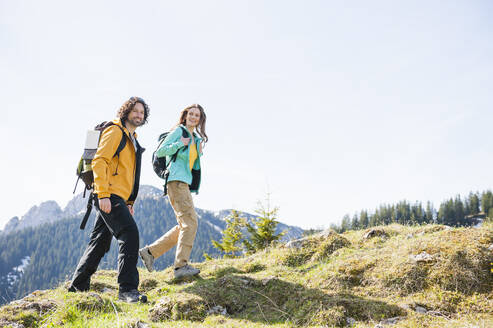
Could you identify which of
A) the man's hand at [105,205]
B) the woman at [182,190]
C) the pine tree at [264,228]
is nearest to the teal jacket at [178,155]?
the woman at [182,190]

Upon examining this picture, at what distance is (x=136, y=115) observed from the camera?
4957 mm

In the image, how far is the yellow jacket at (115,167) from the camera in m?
4.39

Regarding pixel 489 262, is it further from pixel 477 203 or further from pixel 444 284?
pixel 477 203

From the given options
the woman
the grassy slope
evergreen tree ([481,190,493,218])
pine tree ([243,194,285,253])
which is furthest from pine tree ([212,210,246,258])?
evergreen tree ([481,190,493,218])

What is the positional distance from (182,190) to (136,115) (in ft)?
5.09

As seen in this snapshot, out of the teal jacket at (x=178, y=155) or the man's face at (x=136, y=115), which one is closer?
the man's face at (x=136, y=115)

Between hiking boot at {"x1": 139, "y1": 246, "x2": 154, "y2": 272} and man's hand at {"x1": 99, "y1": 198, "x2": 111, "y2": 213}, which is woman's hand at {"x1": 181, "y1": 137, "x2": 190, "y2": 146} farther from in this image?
hiking boot at {"x1": 139, "y1": 246, "x2": 154, "y2": 272}

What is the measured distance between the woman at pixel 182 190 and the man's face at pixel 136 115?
66cm

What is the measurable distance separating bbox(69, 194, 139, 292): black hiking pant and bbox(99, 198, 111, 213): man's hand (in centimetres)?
12

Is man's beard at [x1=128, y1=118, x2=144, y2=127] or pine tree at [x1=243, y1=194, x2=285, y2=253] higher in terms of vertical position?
man's beard at [x1=128, y1=118, x2=144, y2=127]

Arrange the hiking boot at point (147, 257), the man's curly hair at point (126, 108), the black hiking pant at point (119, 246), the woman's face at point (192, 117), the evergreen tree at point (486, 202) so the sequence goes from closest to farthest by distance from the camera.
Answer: the black hiking pant at point (119, 246) → the man's curly hair at point (126, 108) → the hiking boot at point (147, 257) → the woman's face at point (192, 117) → the evergreen tree at point (486, 202)

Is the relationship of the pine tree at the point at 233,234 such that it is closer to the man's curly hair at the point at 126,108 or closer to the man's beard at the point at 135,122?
the man's beard at the point at 135,122

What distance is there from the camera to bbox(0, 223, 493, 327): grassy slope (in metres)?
3.38

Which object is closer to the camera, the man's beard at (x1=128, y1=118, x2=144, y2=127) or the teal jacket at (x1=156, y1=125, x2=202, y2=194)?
the man's beard at (x1=128, y1=118, x2=144, y2=127)
